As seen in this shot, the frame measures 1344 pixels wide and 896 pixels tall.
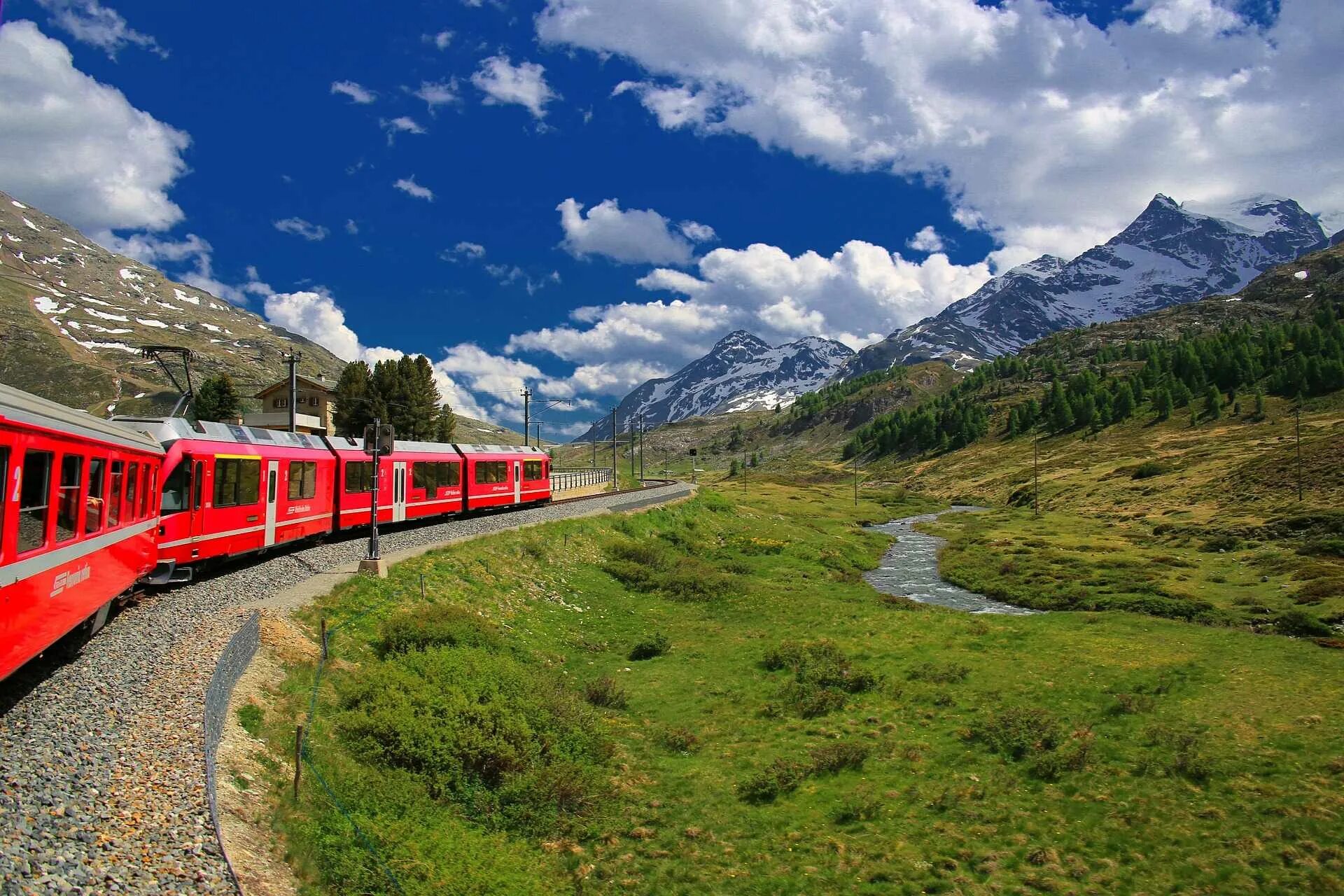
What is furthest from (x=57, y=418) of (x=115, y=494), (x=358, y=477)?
(x=358, y=477)

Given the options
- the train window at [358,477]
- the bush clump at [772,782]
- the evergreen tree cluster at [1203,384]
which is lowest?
the bush clump at [772,782]

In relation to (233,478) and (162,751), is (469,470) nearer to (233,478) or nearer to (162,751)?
(233,478)

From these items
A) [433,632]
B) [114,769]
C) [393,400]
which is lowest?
[433,632]

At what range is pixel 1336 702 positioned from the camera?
21.6m

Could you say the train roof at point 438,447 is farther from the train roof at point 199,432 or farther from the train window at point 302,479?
the train roof at point 199,432

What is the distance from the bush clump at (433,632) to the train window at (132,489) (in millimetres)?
6382

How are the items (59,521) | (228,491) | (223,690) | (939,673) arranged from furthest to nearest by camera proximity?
(939,673)
(228,491)
(223,690)
(59,521)

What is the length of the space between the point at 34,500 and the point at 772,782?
15219mm

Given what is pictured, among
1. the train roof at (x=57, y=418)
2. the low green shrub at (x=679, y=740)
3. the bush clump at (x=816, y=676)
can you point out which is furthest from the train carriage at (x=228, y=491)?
the bush clump at (x=816, y=676)

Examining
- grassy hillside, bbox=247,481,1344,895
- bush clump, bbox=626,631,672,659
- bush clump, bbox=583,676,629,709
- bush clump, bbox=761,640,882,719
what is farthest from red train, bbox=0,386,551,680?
bush clump, bbox=761,640,882,719

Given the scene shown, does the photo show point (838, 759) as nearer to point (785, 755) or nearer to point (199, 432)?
point (785, 755)

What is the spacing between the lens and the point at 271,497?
1022 inches

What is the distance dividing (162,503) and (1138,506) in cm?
9418

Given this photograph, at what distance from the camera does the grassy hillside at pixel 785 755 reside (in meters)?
13.7
